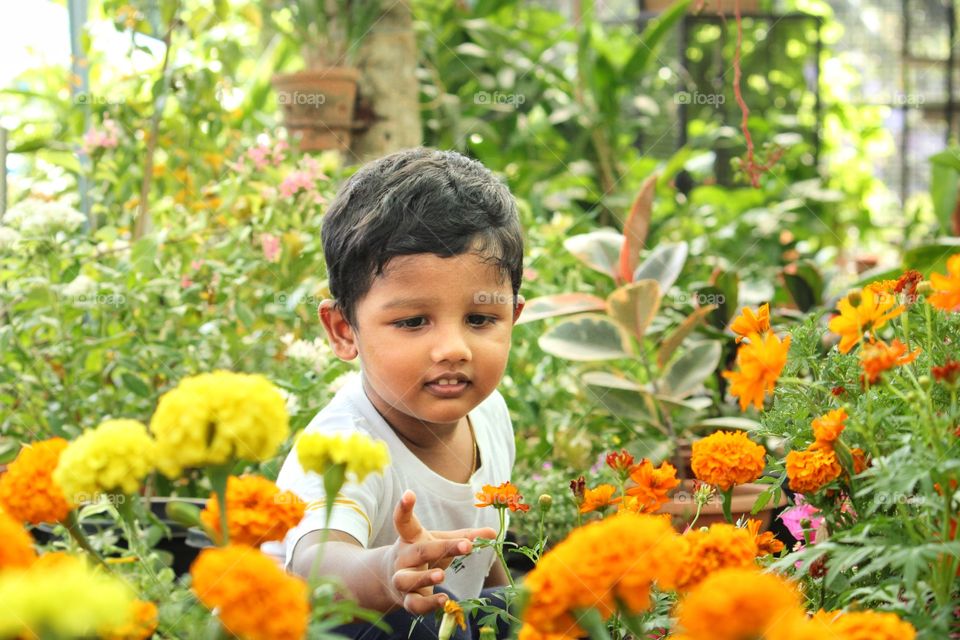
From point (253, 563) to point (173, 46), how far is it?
2144 mm

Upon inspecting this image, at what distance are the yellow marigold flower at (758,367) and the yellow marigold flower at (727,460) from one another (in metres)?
0.04

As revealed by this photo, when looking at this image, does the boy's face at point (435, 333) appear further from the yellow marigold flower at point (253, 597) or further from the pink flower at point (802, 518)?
the yellow marigold flower at point (253, 597)

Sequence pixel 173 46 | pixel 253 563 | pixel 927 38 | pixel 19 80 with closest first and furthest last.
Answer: pixel 253 563, pixel 173 46, pixel 19 80, pixel 927 38

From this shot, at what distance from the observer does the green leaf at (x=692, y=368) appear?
1.99 meters

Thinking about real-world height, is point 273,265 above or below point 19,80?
below

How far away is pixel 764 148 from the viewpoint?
2.01 metres

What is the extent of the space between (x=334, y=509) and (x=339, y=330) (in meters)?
0.30

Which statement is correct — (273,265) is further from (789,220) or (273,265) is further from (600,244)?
(789,220)

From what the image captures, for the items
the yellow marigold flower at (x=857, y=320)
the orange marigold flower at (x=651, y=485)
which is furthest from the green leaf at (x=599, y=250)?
the yellow marigold flower at (x=857, y=320)

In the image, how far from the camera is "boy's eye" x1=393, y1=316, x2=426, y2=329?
1.24 m

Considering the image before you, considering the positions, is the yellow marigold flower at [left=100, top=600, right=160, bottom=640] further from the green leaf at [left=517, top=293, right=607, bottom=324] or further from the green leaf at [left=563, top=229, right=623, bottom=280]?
the green leaf at [left=563, top=229, right=623, bottom=280]

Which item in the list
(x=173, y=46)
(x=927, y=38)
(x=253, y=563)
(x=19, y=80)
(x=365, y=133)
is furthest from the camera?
(x=927, y=38)

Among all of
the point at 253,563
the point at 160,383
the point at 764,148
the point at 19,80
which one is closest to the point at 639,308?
the point at 764,148

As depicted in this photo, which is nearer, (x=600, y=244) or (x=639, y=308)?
(x=639, y=308)
